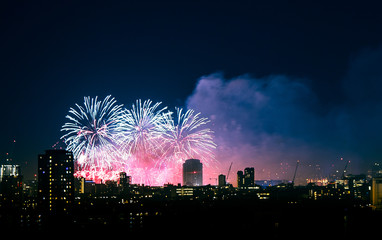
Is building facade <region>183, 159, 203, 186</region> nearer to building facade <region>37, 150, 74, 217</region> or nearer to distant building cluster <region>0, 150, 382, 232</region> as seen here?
distant building cluster <region>0, 150, 382, 232</region>

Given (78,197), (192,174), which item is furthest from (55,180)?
(192,174)

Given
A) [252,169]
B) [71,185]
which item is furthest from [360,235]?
[252,169]

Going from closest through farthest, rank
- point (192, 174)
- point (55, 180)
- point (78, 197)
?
point (55, 180) < point (78, 197) < point (192, 174)

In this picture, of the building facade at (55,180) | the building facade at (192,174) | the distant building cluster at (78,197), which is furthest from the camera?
the building facade at (192,174)

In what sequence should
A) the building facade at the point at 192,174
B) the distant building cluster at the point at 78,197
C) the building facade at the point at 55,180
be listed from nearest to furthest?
the distant building cluster at the point at 78,197 < the building facade at the point at 55,180 < the building facade at the point at 192,174

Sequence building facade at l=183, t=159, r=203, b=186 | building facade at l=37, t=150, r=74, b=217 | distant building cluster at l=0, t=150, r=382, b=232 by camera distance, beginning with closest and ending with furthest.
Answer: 1. distant building cluster at l=0, t=150, r=382, b=232
2. building facade at l=37, t=150, r=74, b=217
3. building facade at l=183, t=159, r=203, b=186

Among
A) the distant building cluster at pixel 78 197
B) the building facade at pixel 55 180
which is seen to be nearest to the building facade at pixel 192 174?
the distant building cluster at pixel 78 197

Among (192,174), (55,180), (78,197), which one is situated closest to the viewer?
(55,180)

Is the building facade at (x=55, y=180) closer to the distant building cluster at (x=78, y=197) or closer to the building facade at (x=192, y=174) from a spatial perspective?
the distant building cluster at (x=78, y=197)

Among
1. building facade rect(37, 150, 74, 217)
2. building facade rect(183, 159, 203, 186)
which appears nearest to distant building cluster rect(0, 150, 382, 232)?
building facade rect(37, 150, 74, 217)

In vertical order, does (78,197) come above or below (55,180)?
below

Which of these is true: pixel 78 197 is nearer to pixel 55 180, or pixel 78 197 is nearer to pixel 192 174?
pixel 55 180
